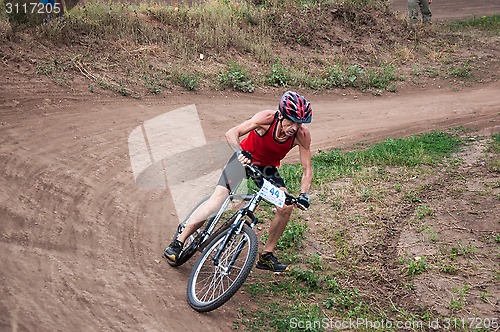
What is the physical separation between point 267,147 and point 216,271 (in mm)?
1278

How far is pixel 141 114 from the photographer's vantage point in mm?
10359

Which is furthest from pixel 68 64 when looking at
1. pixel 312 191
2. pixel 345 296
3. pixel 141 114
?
pixel 345 296

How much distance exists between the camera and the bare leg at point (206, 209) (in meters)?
5.92

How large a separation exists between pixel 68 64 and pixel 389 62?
783 centimetres

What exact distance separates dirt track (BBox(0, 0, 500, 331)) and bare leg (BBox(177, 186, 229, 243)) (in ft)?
1.71

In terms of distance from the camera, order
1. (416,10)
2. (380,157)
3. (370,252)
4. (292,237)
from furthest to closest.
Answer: (416,10) < (380,157) < (292,237) < (370,252)

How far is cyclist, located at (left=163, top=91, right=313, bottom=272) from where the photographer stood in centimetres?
556

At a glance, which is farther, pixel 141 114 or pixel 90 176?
pixel 141 114

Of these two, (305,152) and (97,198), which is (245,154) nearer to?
(305,152)

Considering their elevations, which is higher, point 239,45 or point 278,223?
point 278,223

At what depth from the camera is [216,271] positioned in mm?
5582

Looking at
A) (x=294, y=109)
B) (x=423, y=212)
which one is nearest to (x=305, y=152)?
(x=294, y=109)

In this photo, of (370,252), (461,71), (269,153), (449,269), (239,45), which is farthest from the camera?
(461,71)

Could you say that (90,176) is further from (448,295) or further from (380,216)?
(448,295)
